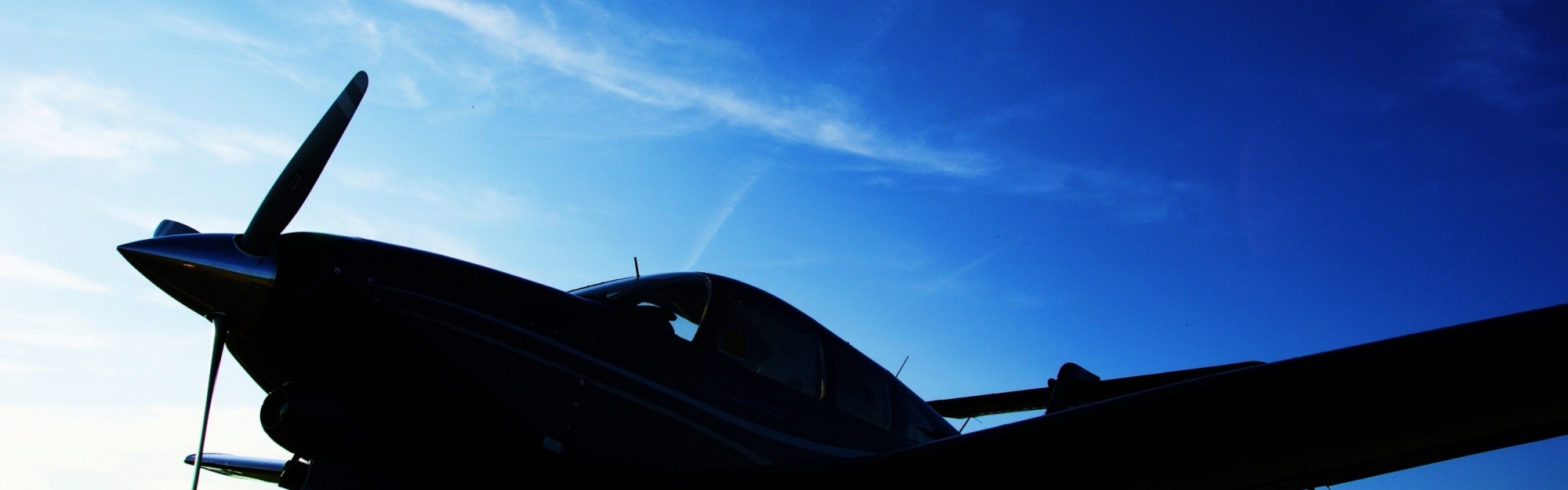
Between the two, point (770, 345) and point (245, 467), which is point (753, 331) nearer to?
point (770, 345)

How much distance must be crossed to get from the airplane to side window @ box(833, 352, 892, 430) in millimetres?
1355

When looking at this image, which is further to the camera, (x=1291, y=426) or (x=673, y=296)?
(x=673, y=296)

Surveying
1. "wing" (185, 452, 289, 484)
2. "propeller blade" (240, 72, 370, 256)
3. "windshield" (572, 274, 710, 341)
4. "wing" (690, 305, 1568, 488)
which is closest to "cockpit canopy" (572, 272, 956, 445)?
"windshield" (572, 274, 710, 341)

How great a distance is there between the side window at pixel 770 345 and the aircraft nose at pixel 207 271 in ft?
9.50

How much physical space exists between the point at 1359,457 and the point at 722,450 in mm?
3882

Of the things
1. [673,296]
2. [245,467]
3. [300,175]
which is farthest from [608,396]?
[245,467]

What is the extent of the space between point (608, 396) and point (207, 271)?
7.62ft

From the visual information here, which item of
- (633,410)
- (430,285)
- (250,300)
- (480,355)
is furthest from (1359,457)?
(250,300)

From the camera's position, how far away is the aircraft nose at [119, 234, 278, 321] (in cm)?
458

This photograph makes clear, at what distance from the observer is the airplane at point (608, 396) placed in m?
4.36

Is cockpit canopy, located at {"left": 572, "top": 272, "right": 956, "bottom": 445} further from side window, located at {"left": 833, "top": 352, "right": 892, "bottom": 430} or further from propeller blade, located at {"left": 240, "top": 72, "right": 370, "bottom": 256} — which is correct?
propeller blade, located at {"left": 240, "top": 72, "right": 370, "bottom": 256}

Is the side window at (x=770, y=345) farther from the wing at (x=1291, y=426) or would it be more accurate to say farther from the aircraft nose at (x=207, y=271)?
the aircraft nose at (x=207, y=271)

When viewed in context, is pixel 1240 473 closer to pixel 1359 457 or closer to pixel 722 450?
pixel 1359 457

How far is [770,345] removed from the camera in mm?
6883
